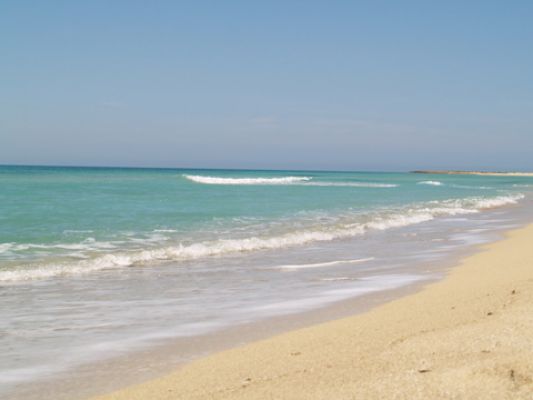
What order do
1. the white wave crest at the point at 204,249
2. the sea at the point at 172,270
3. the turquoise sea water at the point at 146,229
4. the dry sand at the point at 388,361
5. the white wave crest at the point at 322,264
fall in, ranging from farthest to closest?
1. the turquoise sea water at the point at 146,229
2. the white wave crest at the point at 322,264
3. the white wave crest at the point at 204,249
4. the sea at the point at 172,270
5. the dry sand at the point at 388,361

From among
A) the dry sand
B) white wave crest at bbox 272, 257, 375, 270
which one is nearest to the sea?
white wave crest at bbox 272, 257, 375, 270

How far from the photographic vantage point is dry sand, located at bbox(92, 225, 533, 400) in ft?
12.1

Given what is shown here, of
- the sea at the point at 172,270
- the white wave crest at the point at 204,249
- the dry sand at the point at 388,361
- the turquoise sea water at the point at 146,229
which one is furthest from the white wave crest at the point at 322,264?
the dry sand at the point at 388,361

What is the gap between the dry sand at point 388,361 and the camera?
145 inches

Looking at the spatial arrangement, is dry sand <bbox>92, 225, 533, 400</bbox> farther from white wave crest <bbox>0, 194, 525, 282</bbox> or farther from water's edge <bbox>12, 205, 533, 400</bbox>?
white wave crest <bbox>0, 194, 525, 282</bbox>

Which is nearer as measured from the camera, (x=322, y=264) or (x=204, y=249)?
(x=322, y=264)

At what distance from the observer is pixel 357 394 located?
144 inches

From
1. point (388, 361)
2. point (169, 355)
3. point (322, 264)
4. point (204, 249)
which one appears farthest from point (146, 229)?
point (388, 361)

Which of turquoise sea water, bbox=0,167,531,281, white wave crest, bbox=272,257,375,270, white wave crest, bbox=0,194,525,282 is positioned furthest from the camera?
turquoise sea water, bbox=0,167,531,281

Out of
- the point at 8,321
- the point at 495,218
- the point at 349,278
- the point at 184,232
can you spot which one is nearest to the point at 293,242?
the point at 184,232

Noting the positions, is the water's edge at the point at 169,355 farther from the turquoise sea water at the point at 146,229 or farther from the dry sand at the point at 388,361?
the turquoise sea water at the point at 146,229

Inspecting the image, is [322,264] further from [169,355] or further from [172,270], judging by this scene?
[169,355]

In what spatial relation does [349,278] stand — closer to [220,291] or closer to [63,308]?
[220,291]

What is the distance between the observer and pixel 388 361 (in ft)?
14.0
